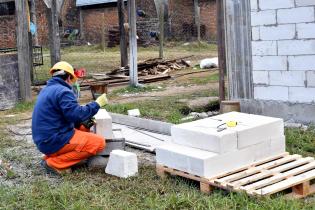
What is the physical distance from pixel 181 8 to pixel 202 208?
2793 centimetres

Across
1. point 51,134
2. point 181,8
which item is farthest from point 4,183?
point 181,8

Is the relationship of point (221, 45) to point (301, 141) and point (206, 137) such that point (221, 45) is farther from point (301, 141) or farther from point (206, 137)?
point (206, 137)

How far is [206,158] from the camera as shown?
5488mm

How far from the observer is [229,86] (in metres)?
9.27

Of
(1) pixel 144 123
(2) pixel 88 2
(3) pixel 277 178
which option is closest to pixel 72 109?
(3) pixel 277 178

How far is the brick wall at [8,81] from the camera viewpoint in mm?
11898

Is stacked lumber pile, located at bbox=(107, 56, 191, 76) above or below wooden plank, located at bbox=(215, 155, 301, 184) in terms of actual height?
above

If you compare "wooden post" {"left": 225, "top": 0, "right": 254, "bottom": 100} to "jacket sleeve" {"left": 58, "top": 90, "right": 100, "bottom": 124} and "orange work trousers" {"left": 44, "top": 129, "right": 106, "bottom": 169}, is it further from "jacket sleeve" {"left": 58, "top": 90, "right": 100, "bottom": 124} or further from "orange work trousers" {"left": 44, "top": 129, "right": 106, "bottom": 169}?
"jacket sleeve" {"left": 58, "top": 90, "right": 100, "bottom": 124}

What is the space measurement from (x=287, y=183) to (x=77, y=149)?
2.55 meters

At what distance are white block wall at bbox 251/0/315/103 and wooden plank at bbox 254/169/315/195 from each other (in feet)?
Result: 9.54

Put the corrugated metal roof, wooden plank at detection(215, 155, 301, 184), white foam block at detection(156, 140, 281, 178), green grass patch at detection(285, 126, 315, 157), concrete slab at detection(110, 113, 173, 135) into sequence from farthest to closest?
the corrugated metal roof < concrete slab at detection(110, 113, 173, 135) < green grass patch at detection(285, 126, 315, 157) < white foam block at detection(156, 140, 281, 178) < wooden plank at detection(215, 155, 301, 184)

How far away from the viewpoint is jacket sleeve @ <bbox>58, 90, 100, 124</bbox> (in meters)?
6.20

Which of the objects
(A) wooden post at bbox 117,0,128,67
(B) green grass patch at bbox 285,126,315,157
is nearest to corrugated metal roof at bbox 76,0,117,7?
(A) wooden post at bbox 117,0,128,67

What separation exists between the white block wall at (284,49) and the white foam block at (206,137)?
249cm
